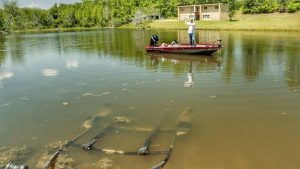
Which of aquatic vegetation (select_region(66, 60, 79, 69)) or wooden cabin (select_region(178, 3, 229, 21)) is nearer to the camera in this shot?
aquatic vegetation (select_region(66, 60, 79, 69))

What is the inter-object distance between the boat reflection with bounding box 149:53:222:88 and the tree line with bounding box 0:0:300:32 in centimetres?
6473

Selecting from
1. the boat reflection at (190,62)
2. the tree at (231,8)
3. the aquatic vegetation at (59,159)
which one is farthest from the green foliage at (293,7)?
the aquatic vegetation at (59,159)

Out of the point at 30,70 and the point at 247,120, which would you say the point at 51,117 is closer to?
the point at 247,120

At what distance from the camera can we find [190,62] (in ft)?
90.6

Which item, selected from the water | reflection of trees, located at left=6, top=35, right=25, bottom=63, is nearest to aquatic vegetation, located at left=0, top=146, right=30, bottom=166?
the water

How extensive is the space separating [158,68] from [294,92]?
10806 mm

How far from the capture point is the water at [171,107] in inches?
414

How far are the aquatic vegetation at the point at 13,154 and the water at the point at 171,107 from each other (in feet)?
0.84

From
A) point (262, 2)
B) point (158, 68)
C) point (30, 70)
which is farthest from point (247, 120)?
point (262, 2)

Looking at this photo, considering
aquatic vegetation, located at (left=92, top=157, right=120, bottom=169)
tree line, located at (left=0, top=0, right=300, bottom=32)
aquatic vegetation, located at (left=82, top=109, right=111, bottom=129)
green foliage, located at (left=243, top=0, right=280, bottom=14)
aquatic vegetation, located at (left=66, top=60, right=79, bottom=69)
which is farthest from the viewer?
tree line, located at (left=0, top=0, right=300, bottom=32)

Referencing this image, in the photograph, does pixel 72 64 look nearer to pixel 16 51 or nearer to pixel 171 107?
pixel 171 107

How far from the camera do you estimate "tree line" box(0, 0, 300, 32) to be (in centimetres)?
9744

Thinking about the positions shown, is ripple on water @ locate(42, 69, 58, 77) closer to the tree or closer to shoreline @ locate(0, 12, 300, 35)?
shoreline @ locate(0, 12, 300, 35)

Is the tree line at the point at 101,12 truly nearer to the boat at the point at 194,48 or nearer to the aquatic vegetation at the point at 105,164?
the boat at the point at 194,48
